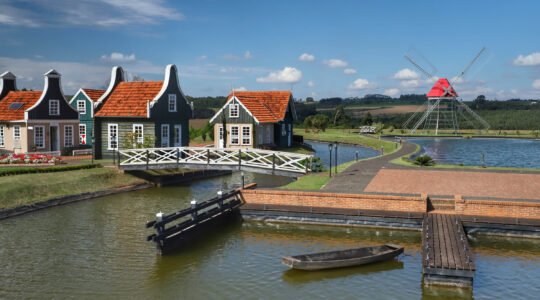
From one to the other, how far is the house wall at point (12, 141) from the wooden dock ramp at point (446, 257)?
33.8m

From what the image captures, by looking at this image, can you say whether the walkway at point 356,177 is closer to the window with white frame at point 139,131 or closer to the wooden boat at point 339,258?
the wooden boat at point 339,258

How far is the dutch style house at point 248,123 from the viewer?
150 feet

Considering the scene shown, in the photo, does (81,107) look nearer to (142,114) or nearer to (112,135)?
(112,135)

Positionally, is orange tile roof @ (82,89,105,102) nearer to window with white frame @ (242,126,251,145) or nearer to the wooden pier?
window with white frame @ (242,126,251,145)

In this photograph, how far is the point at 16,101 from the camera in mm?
43281

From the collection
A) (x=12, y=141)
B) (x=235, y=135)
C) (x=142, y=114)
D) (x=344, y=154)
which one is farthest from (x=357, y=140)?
(x=12, y=141)

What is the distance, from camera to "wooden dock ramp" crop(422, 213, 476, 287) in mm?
15703

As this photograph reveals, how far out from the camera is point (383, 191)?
2500cm

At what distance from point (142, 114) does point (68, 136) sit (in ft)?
28.8

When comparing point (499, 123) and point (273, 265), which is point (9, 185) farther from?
point (499, 123)

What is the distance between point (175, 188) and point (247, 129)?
1268 cm

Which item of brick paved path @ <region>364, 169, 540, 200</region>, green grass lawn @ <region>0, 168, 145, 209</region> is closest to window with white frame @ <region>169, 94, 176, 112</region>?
green grass lawn @ <region>0, 168, 145, 209</region>

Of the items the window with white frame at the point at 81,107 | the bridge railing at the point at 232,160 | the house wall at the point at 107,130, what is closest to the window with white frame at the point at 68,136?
the window with white frame at the point at 81,107

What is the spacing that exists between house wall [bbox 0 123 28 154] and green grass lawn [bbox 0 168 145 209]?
34.1 feet
